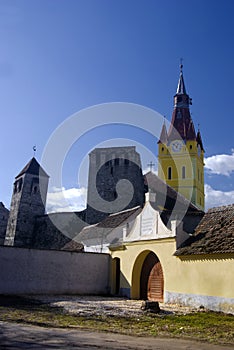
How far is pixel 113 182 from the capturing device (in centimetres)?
3403

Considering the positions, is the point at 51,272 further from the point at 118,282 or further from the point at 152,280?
the point at 152,280

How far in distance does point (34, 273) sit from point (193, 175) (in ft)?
106

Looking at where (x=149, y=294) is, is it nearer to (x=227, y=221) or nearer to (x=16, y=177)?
(x=227, y=221)

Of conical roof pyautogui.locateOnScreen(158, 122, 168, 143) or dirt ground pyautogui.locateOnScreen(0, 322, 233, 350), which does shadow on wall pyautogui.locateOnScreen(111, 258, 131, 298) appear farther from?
conical roof pyautogui.locateOnScreen(158, 122, 168, 143)

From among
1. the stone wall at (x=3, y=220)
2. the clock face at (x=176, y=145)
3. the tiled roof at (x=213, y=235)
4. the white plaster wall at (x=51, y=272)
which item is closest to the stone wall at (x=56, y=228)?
the stone wall at (x=3, y=220)

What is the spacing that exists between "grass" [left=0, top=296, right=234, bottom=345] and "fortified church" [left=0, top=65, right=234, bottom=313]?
1957 mm

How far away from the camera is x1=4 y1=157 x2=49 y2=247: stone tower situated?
38406 mm

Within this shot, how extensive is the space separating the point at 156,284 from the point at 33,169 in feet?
88.9

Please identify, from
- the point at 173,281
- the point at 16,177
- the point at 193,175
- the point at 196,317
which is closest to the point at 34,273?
the point at 173,281

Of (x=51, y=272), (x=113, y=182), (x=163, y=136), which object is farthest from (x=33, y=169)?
(x=51, y=272)

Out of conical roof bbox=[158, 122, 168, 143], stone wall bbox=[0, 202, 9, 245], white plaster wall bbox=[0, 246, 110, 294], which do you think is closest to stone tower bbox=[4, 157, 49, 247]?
stone wall bbox=[0, 202, 9, 245]

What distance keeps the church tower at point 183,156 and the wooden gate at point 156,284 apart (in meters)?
28.7

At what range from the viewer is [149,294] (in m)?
16.7

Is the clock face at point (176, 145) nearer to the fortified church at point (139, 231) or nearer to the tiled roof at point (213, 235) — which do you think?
the fortified church at point (139, 231)
